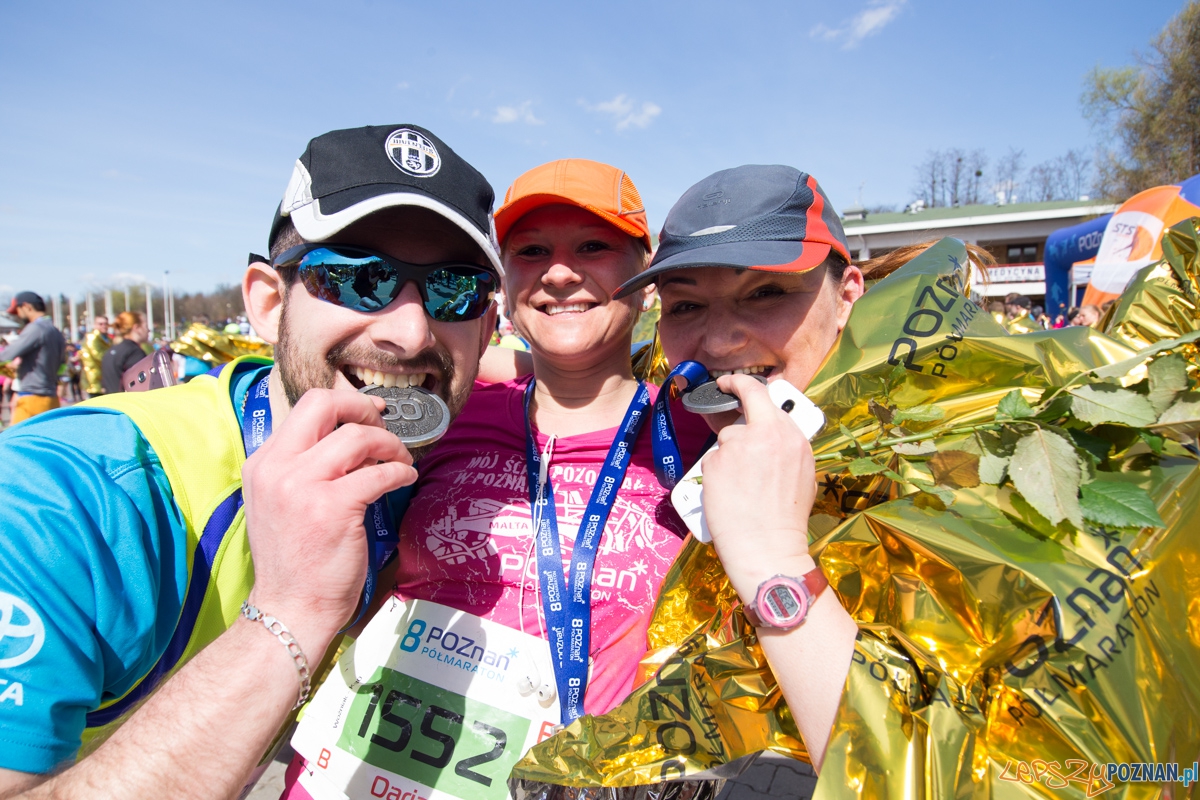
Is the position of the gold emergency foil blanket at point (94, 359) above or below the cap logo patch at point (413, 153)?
below

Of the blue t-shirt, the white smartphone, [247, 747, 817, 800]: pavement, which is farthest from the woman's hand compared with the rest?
[247, 747, 817, 800]: pavement

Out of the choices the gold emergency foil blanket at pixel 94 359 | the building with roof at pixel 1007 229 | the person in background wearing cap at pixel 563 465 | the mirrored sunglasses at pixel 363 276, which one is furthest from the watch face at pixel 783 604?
the building with roof at pixel 1007 229

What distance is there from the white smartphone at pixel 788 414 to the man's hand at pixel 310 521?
2.47ft

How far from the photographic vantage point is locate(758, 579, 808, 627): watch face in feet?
4.12

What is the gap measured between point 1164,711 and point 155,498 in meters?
2.13

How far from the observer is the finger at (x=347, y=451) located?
131 cm

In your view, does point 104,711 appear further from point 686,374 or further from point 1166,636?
point 1166,636

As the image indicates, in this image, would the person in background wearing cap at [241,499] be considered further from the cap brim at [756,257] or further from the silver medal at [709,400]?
the silver medal at [709,400]

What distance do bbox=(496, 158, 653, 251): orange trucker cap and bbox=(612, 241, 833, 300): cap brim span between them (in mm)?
412

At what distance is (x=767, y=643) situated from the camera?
4.28 ft

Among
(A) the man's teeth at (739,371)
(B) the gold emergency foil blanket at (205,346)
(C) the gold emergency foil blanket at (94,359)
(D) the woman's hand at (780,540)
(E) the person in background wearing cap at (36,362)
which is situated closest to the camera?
(D) the woman's hand at (780,540)

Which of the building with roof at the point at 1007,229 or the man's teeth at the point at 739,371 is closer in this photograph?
the man's teeth at the point at 739,371

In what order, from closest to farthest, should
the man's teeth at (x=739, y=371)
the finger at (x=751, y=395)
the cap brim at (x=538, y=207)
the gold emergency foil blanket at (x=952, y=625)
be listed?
the gold emergency foil blanket at (x=952, y=625) < the finger at (x=751, y=395) < the man's teeth at (x=739, y=371) < the cap brim at (x=538, y=207)

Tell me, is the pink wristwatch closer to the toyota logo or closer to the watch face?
the watch face
